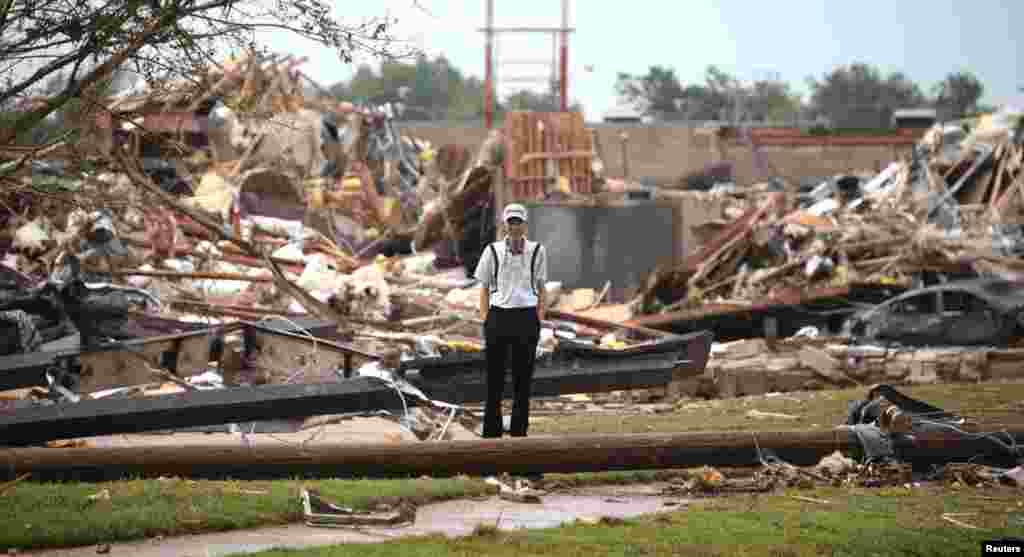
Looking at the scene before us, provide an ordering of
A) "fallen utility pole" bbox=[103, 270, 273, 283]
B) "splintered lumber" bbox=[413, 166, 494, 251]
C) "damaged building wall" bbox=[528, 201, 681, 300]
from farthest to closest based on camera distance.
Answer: "splintered lumber" bbox=[413, 166, 494, 251], "damaged building wall" bbox=[528, 201, 681, 300], "fallen utility pole" bbox=[103, 270, 273, 283]

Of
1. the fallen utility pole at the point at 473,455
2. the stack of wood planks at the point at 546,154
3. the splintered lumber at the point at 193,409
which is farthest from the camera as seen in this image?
the stack of wood planks at the point at 546,154

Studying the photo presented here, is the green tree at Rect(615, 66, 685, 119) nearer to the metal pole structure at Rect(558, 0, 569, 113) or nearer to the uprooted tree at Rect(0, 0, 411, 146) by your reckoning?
the metal pole structure at Rect(558, 0, 569, 113)

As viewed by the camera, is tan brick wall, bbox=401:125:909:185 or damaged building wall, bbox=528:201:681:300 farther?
tan brick wall, bbox=401:125:909:185

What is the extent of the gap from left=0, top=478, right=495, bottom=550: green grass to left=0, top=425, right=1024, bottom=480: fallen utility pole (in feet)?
0.63

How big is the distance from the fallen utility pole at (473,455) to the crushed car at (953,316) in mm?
11964

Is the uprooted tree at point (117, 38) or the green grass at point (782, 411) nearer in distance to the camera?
the uprooted tree at point (117, 38)

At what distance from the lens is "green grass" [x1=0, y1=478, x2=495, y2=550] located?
28.3 feet

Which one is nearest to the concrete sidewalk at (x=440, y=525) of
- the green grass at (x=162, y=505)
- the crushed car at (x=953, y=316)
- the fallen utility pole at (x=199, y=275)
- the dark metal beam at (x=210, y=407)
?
the green grass at (x=162, y=505)

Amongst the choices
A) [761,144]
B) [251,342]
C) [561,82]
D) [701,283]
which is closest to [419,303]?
[701,283]

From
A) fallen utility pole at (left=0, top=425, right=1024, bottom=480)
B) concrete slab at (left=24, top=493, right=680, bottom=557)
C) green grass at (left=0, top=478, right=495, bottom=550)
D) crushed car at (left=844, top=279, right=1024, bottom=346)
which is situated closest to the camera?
concrete slab at (left=24, top=493, right=680, bottom=557)

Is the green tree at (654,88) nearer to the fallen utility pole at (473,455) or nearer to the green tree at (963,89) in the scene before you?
the green tree at (963,89)

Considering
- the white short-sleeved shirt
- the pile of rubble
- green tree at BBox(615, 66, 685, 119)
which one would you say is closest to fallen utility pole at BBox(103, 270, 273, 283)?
the pile of rubble

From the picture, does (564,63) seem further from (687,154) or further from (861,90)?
(861,90)

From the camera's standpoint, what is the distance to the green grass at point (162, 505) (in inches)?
340
